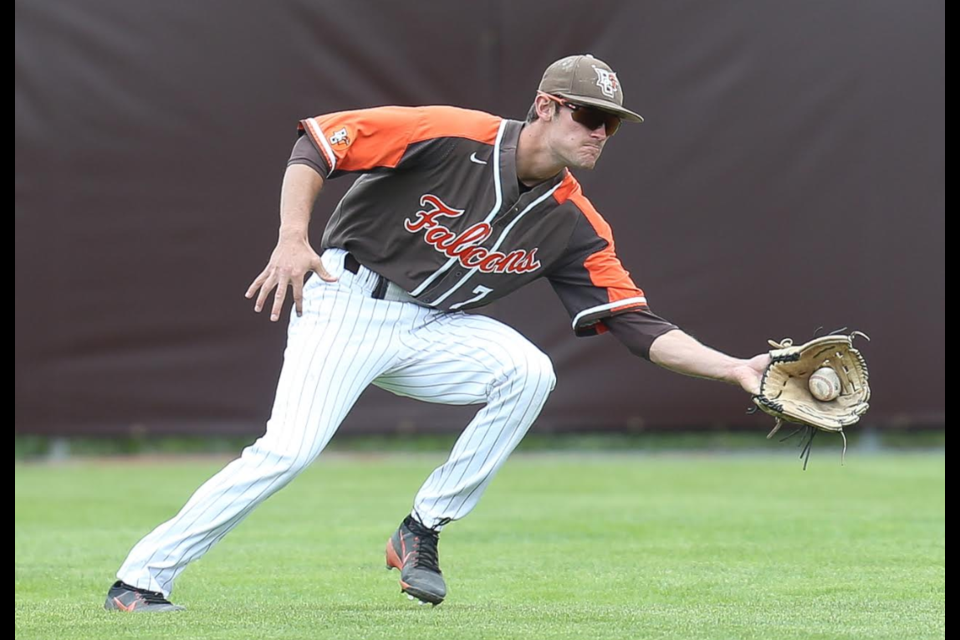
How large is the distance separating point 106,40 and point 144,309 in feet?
5.61

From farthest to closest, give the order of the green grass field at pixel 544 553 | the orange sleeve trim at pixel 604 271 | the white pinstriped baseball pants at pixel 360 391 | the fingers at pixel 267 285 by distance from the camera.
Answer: the orange sleeve trim at pixel 604 271 < the white pinstriped baseball pants at pixel 360 391 < the green grass field at pixel 544 553 < the fingers at pixel 267 285

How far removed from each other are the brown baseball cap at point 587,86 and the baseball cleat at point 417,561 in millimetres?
1362

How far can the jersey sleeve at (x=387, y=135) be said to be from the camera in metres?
4.02

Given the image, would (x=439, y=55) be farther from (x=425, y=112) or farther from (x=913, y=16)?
(x=425, y=112)

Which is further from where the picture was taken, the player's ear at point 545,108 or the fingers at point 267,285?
the player's ear at point 545,108

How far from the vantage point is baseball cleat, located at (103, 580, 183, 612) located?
3971 mm

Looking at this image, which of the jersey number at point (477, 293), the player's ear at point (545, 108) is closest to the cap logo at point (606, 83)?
the player's ear at point (545, 108)

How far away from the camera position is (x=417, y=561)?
427 cm

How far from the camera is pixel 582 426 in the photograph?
30.3 ft

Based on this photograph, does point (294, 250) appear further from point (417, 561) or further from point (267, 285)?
point (417, 561)

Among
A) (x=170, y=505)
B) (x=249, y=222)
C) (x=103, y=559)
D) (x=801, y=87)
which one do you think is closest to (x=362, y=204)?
(x=103, y=559)

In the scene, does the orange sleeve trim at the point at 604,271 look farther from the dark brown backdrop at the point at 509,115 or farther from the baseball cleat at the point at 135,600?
the dark brown backdrop at the point at 509,115

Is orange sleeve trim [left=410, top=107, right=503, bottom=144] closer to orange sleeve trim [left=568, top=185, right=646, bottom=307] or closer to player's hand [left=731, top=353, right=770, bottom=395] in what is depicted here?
orange sleeve trim [left=568, top=185, right=646, bottom=307]

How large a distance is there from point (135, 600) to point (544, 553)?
1.98 metres
